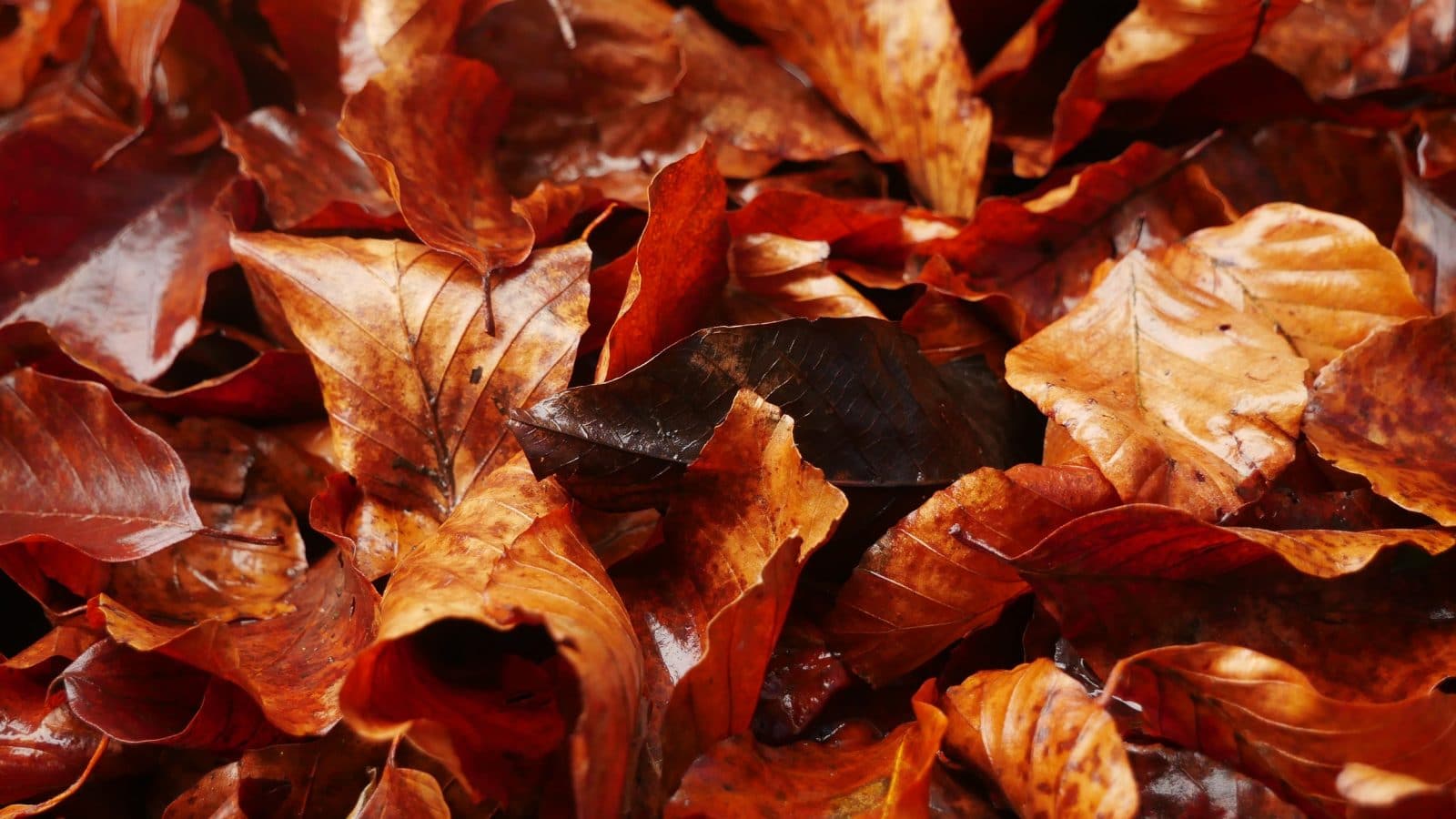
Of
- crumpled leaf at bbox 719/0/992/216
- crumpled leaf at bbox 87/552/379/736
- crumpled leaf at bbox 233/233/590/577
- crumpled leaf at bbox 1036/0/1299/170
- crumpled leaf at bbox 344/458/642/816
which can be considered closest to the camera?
crumpled leaf at bbox 344/458/642/816

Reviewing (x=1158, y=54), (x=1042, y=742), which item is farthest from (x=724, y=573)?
(x=1158, y=54)

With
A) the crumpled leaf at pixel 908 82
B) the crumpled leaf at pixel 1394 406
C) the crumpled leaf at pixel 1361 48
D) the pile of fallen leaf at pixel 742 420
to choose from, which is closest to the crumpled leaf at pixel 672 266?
the pile of fallen leaf at pixel 742 420

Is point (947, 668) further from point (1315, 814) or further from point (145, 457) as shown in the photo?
point (145, 457)

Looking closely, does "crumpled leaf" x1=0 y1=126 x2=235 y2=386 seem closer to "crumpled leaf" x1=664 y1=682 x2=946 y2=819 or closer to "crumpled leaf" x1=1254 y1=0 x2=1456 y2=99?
"crumpled leaf" x1=664 y1=682 x2=946 y2=819

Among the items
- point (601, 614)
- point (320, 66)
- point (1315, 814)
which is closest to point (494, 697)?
point (601, 614)

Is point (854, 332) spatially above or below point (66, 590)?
above

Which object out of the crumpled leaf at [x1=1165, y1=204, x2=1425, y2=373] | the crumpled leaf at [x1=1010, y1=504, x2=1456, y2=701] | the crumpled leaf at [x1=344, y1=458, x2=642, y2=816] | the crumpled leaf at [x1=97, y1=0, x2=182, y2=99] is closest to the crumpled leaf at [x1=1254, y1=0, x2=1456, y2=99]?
the crumpled leaf at [x1=1165, y1=204, x2=1425, y2=373]
